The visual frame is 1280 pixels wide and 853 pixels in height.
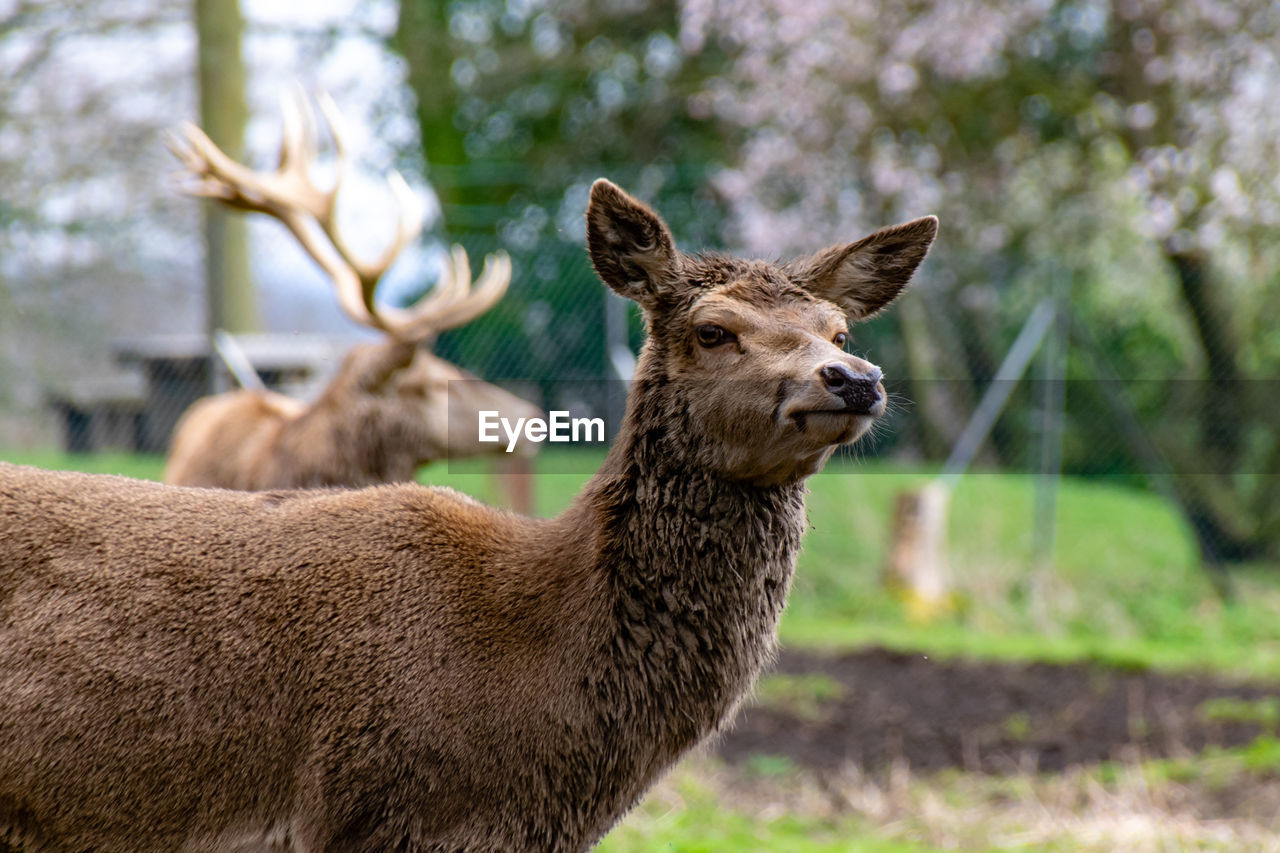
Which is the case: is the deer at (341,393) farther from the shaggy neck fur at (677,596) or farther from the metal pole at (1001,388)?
the metal pole at (1001,388)

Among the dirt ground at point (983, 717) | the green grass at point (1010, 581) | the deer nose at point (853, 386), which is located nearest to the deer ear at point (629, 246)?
the deer nose at point (853, 386)

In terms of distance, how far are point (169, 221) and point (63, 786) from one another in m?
10.5

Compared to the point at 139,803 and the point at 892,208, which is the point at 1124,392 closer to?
the point at 892,208

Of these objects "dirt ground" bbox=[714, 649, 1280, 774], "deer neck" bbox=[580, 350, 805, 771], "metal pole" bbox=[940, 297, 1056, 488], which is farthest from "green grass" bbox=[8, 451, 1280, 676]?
"deer neck" bbox=[580, 350, 805, 771]

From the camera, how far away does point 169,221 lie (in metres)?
12.0

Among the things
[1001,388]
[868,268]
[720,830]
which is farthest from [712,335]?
[1001,388]

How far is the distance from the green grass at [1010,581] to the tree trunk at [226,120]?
1.66m

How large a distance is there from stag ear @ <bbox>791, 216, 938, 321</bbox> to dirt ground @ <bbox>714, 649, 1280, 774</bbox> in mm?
3533

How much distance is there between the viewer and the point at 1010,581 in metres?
10.1

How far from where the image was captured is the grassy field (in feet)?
16.9

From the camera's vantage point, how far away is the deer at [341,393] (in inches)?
223

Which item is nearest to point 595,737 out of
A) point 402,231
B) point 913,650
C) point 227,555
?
point 227,555

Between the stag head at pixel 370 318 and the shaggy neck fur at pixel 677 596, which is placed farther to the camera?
the stag head at pixel 370 318

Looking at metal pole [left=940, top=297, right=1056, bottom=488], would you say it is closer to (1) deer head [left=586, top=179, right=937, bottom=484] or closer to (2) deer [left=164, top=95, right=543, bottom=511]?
(2) deer [left=164, top=95, right=543, bottom=511]
